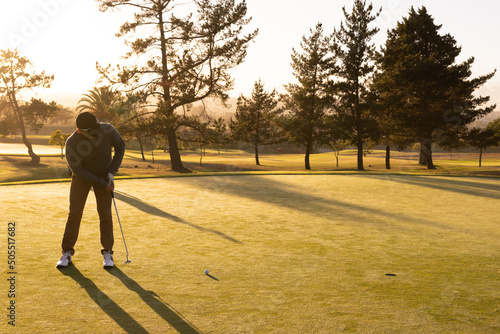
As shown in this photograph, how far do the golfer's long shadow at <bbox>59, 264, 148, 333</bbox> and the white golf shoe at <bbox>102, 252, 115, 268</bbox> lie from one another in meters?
0.31

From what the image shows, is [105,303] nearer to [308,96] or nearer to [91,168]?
[91,168]

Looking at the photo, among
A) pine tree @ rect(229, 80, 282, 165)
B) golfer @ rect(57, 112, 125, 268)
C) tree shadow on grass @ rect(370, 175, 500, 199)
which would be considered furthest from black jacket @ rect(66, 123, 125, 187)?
pine tree @ rect(229, 80, 282, 165)

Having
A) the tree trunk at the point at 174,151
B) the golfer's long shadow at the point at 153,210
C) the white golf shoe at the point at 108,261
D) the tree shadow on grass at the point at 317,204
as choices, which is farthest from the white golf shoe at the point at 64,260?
the tree trunk at the point at 174,151

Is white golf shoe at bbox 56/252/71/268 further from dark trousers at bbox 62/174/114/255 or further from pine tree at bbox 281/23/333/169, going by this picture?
pine tree at bbox 281/23/333/169

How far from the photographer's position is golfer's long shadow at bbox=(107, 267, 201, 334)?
323 cm

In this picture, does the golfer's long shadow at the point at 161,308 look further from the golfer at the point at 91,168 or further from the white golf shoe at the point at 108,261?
the golfer at the point at 91,168

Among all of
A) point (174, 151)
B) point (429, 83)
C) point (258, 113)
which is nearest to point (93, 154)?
point (174, 151)

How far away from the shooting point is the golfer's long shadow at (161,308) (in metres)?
3.23

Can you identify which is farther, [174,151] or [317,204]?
[174,151]

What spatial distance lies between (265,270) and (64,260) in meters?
2.43

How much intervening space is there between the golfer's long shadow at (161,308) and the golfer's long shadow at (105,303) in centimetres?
24

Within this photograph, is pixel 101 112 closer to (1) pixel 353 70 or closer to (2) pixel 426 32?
(1) pixel 353 70

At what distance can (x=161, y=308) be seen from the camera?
11.8 ft

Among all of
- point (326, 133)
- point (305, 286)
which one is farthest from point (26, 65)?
point (305, 286)
